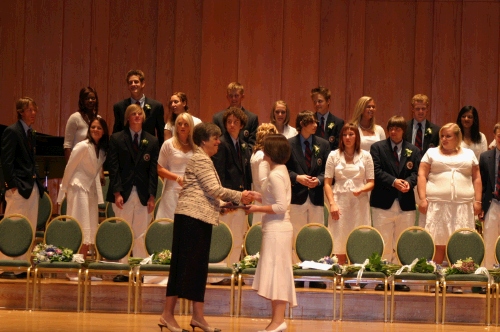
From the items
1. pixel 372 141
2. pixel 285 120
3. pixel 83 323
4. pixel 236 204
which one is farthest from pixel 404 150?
pixel 83 323

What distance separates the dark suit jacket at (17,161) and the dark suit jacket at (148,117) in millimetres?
1013

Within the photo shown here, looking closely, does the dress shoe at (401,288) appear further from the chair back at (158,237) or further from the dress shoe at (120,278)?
the dress shoe at (120,278)

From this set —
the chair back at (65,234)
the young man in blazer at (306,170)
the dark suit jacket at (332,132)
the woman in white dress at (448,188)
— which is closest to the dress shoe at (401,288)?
the woman in white dress at (448,188)

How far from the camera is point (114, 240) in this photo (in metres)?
8.16

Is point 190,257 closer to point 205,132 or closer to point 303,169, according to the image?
point 205,132

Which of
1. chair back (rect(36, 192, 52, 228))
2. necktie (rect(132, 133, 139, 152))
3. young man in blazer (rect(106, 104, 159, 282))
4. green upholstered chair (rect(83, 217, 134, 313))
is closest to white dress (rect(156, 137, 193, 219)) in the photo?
young man in blazer (rect(106, 104, 159, 282))

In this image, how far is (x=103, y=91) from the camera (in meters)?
12.3

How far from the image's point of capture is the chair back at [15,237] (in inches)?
319

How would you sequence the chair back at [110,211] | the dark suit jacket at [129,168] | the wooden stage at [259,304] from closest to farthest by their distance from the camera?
1. the wooden stage at [259,304]
2. the dark suit jacket at [129,168]
3. the chair back at [110,211]

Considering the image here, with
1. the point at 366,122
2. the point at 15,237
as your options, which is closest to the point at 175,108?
the point at 366,122

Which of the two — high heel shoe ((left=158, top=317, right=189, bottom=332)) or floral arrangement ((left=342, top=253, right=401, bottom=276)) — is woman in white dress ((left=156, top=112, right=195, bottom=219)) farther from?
high heel shoe ((left=158, top=317, right=189, bottom=332))

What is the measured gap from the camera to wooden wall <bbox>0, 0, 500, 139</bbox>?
11859 mm

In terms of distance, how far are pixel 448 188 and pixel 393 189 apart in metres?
0.57

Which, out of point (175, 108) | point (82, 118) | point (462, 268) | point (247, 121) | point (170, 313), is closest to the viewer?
point (170, 313)
